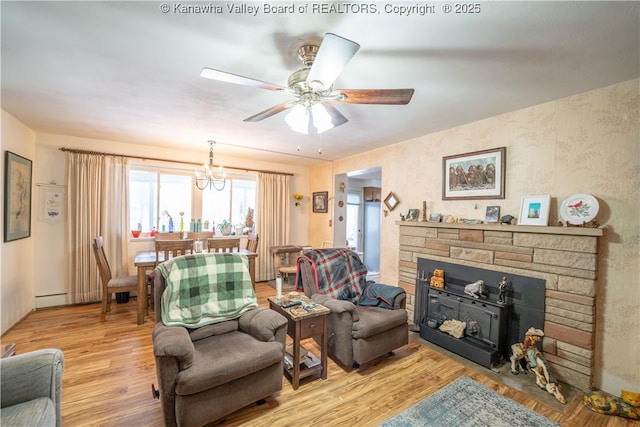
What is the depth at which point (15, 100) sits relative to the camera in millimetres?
2582

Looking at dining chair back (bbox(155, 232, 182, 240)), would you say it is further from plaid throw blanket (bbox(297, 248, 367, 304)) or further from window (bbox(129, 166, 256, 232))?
plaid throw blanket (bbox(297, 248, 367, 304))

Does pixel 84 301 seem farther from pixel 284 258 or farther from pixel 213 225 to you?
pixel 284 258

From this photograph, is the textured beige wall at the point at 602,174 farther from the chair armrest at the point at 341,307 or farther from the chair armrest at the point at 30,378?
the chair armrest at the point at 30,378

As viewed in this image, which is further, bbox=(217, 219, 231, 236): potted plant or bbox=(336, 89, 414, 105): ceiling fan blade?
bbox=(217, 219, 231, 236): potted plant

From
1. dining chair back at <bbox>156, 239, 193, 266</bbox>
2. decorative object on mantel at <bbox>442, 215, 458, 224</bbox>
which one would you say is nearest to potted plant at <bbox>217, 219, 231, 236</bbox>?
dining chair back at <bbox>156, 239, 193, 266</bbox>

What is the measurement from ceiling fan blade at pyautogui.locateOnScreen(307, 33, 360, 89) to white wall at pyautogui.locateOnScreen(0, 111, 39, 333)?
11.7ft

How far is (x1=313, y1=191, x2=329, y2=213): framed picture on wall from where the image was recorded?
5454mm

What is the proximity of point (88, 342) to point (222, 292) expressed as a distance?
6.11 ft

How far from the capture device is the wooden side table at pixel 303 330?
2146mm

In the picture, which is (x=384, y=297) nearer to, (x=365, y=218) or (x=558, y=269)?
(x=558, y=269)

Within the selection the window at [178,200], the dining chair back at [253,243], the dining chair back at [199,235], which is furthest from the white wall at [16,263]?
the dining chair back at [253,243]

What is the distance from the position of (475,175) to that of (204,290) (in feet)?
9.70

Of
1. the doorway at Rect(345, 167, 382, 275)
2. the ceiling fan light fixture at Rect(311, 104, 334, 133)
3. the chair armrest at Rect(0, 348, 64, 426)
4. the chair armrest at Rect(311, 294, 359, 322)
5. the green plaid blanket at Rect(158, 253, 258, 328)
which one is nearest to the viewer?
the chair armrest at Rect(0, 348, 64, 426)

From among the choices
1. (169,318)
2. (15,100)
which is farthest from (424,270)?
(15,100)
